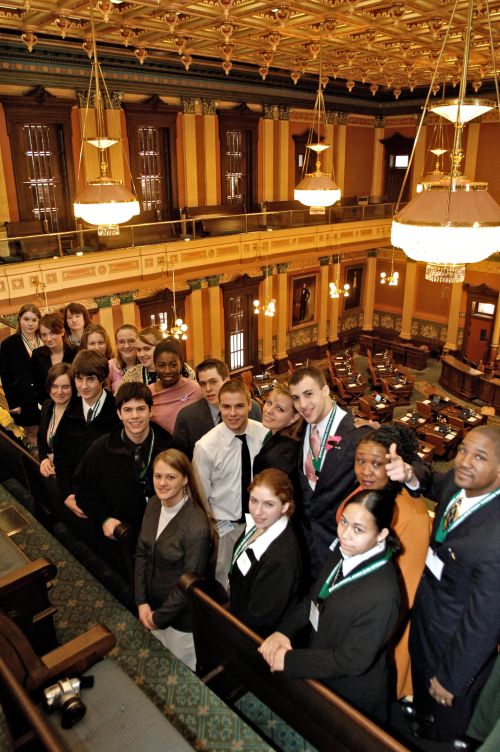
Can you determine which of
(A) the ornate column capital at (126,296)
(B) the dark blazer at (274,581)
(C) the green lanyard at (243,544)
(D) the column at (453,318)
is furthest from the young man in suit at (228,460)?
(D) the column at (453,318)

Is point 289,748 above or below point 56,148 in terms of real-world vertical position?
below

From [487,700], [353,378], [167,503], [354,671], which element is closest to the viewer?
[354,671]

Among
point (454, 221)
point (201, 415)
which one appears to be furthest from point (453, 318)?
point (454, 221)

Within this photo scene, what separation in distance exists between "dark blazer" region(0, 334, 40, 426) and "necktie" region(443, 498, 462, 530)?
4269mm

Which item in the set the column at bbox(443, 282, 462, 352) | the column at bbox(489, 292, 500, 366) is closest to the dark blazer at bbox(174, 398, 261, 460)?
the column at bbox(489, 292, 500, 366)

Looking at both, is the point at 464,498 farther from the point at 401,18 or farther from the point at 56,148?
the point at 56,148

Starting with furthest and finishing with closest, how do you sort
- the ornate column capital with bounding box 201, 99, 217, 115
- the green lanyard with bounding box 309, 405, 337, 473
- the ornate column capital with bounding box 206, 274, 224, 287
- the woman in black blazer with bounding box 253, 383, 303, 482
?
the ornate column capital with bounding box 206, 274, 224, 287, the ornate column capital with bounding box 201, 99, 217, 115, the woman in black blazer with bounding box 253, 383, 303, 482, the green lanyard with bounding box 309, 405, 337, 473

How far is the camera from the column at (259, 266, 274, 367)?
664 inches

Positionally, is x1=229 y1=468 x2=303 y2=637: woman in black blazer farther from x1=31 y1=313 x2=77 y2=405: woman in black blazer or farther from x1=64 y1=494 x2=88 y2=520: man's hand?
x1=31 y1=313 x2=77 y2=405: woman in black blazer

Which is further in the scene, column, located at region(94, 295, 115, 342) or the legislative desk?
column, located at region(94, 295, 115, 342)

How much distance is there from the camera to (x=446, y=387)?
651 inches

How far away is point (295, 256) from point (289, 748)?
1432 cm

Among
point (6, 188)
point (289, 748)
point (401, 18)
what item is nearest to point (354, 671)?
point (289, 748)

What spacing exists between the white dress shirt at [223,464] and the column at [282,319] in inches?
537
